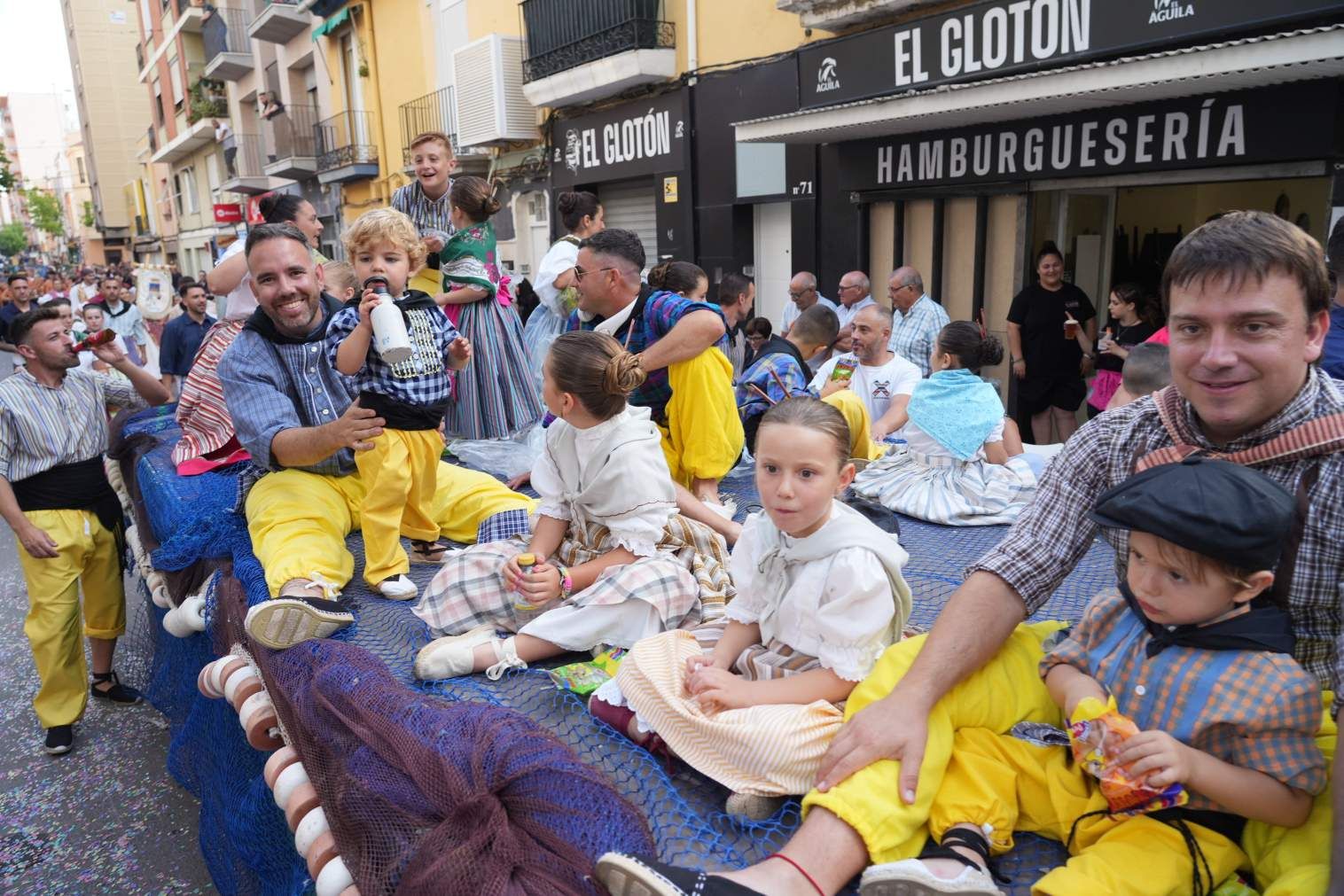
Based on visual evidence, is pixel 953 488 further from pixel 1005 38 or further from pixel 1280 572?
pixel 1005 38

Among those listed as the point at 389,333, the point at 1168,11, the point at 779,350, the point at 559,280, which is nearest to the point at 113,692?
the point at 389,333

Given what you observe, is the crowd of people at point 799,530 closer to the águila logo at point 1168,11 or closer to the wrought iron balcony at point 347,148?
the águila logo at point 1168,11

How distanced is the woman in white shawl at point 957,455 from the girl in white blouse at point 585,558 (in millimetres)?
1485

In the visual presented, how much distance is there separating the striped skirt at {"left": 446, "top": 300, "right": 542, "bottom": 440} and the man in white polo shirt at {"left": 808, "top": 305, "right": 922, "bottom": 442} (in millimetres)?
1626

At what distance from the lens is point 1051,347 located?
22.5ft

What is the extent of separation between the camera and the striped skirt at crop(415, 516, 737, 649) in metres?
2.74

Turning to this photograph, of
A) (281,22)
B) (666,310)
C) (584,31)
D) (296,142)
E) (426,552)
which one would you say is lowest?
(426,552)

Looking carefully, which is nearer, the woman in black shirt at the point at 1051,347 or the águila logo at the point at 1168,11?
the águila logo at the point at 1168,11

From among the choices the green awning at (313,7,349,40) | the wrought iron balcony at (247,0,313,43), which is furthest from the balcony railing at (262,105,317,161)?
the green awning at (313,7,349,40)

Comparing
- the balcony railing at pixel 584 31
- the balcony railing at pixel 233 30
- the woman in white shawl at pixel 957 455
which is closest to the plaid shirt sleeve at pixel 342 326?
the woman in white shawl at pixel 957 455

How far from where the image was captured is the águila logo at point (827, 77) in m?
8.48

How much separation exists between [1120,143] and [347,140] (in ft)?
52.7

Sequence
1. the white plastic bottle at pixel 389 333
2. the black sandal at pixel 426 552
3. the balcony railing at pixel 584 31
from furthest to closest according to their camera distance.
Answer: the balcony railing at pixel 584 31, the black sandal at pixel 426 552, the white plastic bottle at pixel 389 333

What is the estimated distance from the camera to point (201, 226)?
31000 mm
